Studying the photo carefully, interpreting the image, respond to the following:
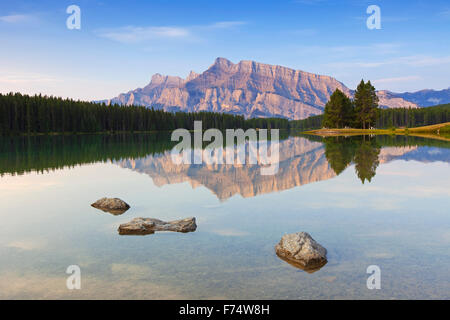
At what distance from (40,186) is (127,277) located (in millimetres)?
18215

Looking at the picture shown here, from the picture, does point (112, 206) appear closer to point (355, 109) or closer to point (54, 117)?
point (355, 109)

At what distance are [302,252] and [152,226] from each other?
628 centimetres

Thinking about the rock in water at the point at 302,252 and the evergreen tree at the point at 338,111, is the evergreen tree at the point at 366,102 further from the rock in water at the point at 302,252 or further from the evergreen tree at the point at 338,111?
the rock in water at the point at 302,252

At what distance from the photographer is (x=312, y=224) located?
14.8 metres

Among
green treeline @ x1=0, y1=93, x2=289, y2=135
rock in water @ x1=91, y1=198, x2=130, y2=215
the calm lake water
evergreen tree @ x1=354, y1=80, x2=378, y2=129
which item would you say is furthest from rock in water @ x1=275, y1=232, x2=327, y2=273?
green treeline @ x1=0, y1=93, x2=289, y2=135

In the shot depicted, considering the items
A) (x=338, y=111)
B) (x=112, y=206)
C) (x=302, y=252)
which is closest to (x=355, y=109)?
(x=338, y=111)

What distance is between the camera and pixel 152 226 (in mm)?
14234

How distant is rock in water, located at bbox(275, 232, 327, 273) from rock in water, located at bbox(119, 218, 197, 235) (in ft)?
13.5

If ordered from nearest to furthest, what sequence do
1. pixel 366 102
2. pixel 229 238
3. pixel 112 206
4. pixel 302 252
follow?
pixel 302 252 < pixel 229 238 < pixel 112 206 < pixel 366 102

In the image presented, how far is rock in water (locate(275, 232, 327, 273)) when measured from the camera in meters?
10.5

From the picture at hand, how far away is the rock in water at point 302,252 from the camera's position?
10.5 meters

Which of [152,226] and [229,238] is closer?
[229,238]
